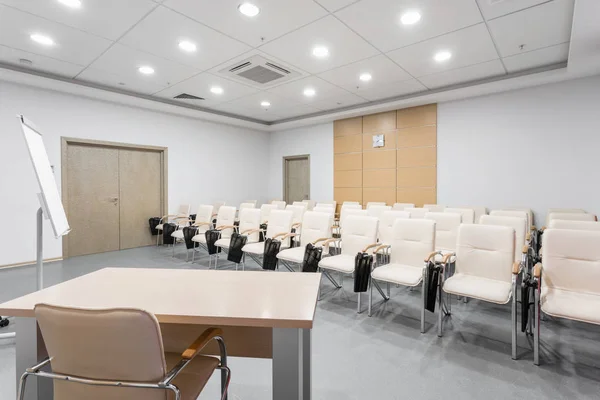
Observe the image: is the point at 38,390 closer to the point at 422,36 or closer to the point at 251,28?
the point at 251,28

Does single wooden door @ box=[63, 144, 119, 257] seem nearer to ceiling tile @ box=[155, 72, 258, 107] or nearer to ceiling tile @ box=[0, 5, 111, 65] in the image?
ceiling tile @ box=[155, 72, 258, 107]

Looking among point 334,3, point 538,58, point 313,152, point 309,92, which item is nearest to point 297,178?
point 313,152

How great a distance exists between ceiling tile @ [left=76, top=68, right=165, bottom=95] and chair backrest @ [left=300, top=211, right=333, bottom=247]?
3.77 m

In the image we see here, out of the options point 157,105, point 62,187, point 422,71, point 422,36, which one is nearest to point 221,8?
point 422,36

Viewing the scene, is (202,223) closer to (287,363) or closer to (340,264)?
(340,264)

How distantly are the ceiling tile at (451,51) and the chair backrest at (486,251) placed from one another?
98.6 inches

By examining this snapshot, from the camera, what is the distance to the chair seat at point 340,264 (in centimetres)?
337

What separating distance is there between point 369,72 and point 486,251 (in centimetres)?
349

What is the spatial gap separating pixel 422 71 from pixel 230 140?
17.6 ft

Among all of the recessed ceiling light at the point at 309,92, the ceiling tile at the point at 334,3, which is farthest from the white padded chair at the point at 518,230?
the recessed ceiling light at the point at 309,92

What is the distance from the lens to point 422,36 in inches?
155

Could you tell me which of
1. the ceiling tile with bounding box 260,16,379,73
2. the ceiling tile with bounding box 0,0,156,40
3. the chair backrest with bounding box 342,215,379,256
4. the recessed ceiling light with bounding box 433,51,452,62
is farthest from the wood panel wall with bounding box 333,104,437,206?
the ceiling tile with bounding box 0,0,156,40

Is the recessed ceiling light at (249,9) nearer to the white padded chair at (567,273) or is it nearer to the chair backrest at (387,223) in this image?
the chair backrest at (387,223)

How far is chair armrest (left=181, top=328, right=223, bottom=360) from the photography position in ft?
3.71
